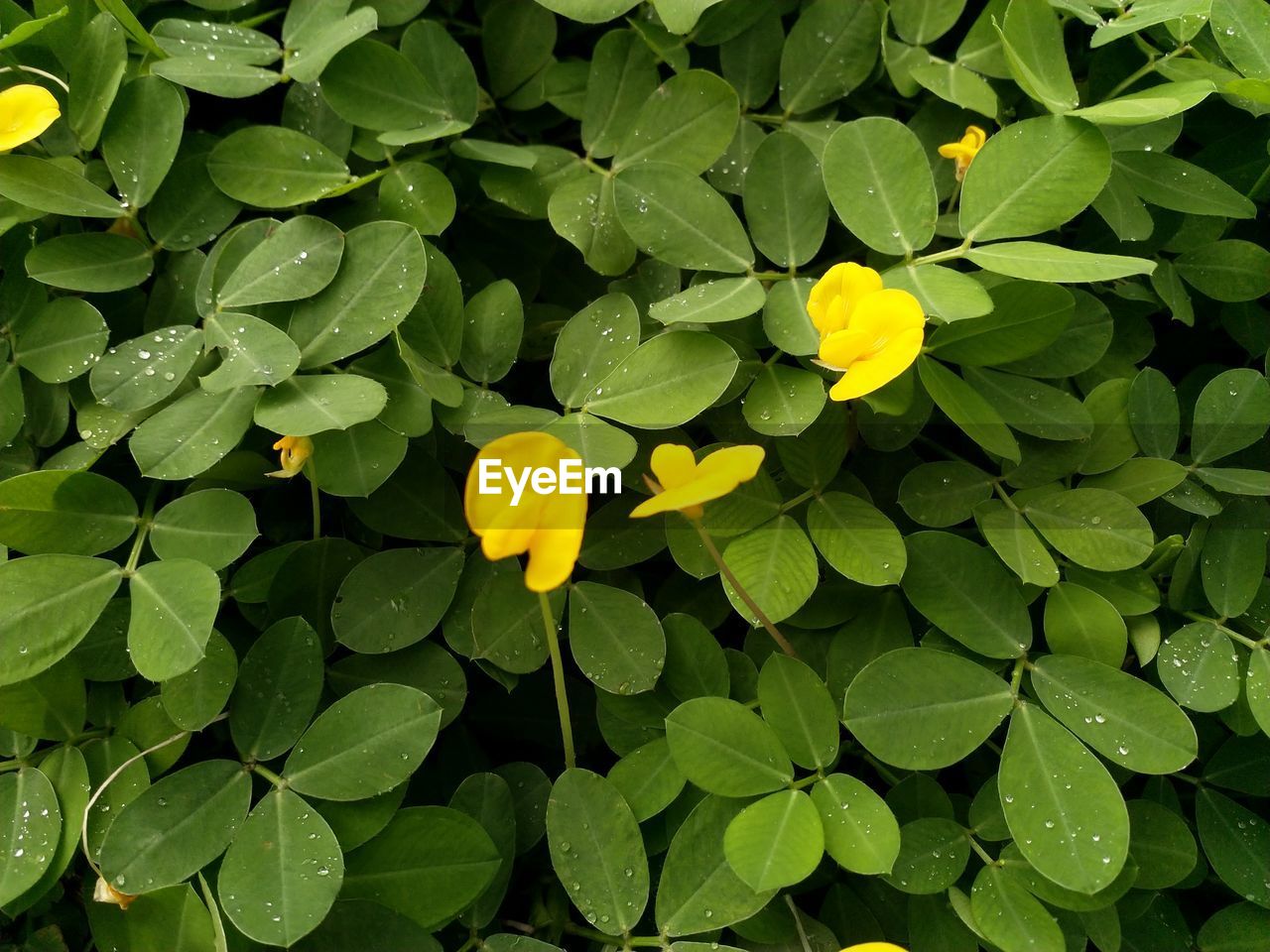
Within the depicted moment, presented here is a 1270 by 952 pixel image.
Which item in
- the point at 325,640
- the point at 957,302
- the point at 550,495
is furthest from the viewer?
the point at 325,640

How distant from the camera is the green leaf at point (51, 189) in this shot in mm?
1082

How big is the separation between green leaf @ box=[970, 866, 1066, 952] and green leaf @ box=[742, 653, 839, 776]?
0.61ft

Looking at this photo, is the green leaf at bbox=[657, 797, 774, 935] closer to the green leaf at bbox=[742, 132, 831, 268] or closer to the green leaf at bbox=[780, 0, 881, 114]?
the green leaf at bbox=[742, 132, 831, 268]

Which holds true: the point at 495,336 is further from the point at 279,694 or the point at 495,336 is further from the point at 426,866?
the point at 426,866

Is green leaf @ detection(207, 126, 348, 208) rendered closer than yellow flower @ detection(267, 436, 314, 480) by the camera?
No

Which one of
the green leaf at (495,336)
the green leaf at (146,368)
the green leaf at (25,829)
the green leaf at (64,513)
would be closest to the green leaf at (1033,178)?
the green leaf at (495,336)

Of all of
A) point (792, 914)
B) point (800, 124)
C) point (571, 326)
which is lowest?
point (792, 914)

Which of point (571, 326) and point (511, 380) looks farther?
point (511, 380)

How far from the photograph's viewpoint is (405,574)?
1.09 meters

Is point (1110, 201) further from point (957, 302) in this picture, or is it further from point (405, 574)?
point (405, 574)

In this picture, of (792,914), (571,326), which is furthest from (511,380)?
(792,914)

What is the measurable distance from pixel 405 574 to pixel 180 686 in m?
0.24

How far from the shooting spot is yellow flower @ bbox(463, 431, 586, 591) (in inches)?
32.2

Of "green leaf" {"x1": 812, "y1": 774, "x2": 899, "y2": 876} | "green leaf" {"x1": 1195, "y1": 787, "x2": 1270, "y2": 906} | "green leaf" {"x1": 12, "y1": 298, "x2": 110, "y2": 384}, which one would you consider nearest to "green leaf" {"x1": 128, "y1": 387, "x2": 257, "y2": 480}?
"green leaf" {"x1": 12, "y1": 298, "x2": 110, "y2": 384}
